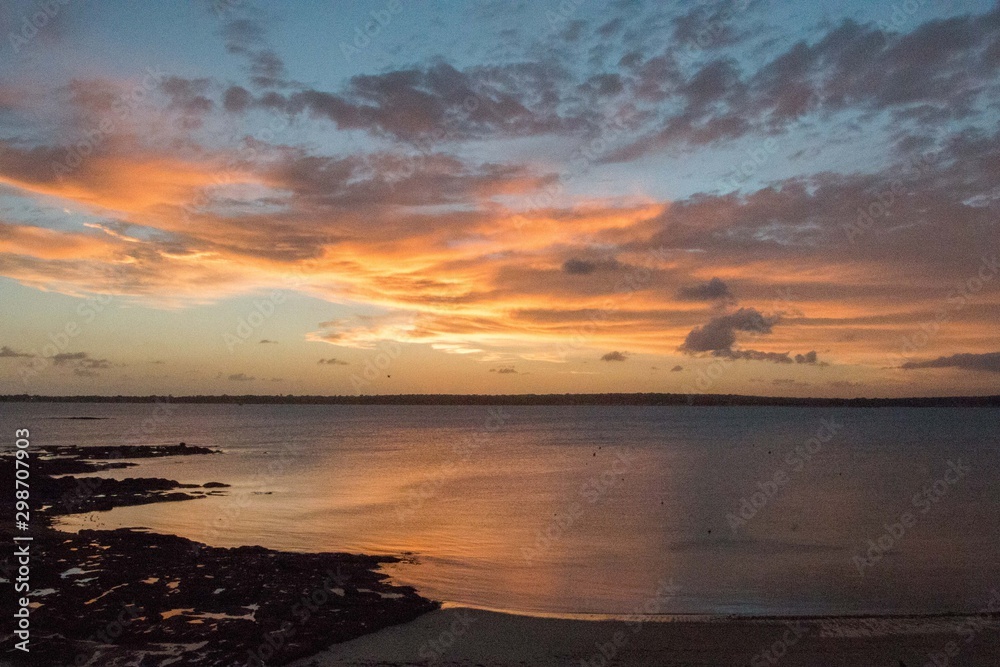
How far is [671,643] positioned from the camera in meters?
18.5

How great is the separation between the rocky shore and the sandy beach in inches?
53.9

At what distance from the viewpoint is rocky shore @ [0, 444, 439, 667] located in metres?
16.8

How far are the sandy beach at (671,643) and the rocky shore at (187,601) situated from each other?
53.9 inches

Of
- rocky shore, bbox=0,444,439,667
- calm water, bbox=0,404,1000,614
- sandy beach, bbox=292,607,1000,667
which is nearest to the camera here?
rocky shore, bbox=0,444,439,667

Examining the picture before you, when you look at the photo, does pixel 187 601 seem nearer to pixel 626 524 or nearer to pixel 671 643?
pixel 671 643

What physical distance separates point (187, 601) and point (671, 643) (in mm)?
13471

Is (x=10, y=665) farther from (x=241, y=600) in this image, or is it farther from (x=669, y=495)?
(x=669, y=495)

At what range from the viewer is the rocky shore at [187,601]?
1677 centimetres

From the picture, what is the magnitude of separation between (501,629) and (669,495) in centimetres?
3475

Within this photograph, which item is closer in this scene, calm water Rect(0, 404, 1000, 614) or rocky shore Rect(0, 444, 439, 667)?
rocky shore Rect(0, 444, 439, 667)

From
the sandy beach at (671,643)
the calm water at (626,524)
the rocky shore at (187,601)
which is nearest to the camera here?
the rocky shore at (187,601)

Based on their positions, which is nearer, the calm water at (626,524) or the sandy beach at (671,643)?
the sandy beach at (671,643)

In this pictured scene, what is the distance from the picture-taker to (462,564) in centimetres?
2872

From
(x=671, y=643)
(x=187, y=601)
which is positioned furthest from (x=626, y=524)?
(x=187, y=601)
